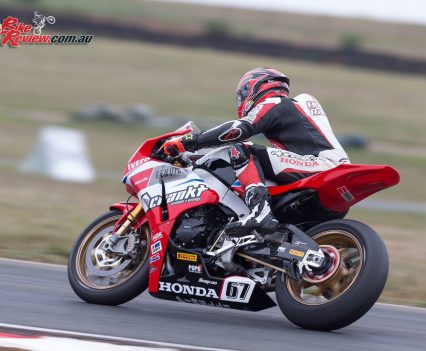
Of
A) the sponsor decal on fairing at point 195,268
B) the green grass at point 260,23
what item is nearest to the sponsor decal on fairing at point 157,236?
the sponsor decal on fairing at point 195,268

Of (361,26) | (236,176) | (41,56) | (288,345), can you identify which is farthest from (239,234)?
(361,26)

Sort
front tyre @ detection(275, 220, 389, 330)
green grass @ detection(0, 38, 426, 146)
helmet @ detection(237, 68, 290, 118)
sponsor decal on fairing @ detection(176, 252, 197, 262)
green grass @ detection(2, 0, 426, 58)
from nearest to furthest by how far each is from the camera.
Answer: front tyre @ detection(275, 220, 389, 330)
sponsor decal on fairing @ detection(176, 252, 197, 262)
helmet @ detection(237, 68, 290, 118)
green grass @ detection(0, 38, 426, 146)
green grass @ detection(2, 0, 426, 58)

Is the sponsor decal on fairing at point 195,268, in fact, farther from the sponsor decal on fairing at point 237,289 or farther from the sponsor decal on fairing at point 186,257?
the sponsor decal on fairing at point 237,289

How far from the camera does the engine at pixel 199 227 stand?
677cm

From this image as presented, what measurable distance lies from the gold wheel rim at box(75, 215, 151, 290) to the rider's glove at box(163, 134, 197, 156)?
2.06ft

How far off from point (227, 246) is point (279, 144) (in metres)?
0.81

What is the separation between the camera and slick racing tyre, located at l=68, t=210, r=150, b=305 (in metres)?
6.92

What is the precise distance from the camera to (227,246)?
6566 mm

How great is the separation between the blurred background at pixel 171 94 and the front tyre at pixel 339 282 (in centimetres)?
260

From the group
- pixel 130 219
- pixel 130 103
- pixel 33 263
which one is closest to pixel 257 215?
pixel 130 219

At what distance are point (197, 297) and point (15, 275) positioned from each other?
2.13 metres

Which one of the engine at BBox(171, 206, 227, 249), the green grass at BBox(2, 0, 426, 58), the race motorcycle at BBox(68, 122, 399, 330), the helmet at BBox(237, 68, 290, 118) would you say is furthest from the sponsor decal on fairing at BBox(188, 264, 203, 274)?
the green grass at BBox(2, 0, 426, 58)

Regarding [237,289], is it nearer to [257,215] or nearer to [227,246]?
[227,246]

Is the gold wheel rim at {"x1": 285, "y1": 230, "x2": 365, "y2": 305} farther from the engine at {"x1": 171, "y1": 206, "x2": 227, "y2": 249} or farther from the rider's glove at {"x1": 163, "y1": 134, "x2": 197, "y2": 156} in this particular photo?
the rider's glove at {"x1": 163, "y1": 134, "x2": 197, "y2": 156}
